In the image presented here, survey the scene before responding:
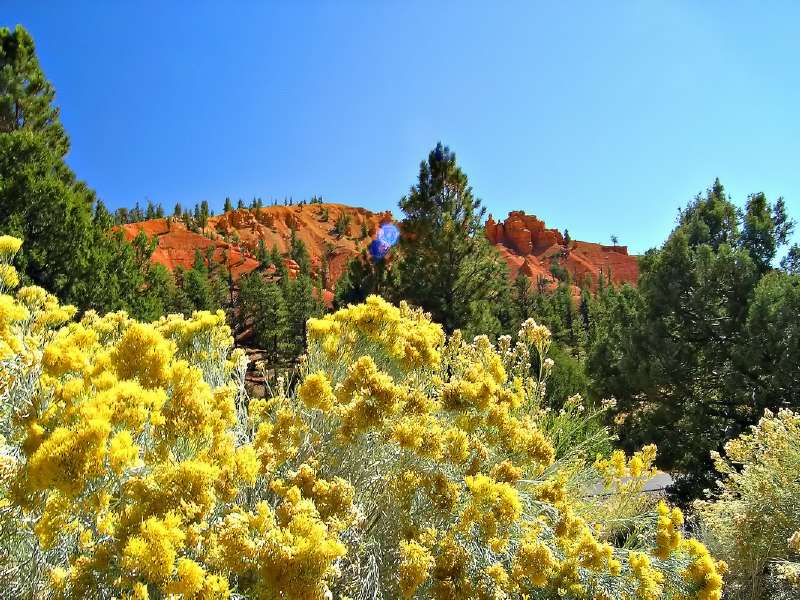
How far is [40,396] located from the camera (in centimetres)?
172

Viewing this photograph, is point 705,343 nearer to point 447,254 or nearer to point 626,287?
point 626,287

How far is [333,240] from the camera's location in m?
114

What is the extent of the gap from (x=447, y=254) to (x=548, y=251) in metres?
121

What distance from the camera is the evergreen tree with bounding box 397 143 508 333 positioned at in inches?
517

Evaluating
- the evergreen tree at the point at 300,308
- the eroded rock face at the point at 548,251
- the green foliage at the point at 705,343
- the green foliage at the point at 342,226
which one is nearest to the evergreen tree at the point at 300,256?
the green foliage at the point at 342,226

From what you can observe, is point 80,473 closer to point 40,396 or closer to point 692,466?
point 40,396

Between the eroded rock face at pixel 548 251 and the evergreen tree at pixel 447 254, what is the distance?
102 m

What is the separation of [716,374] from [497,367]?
1010 cm


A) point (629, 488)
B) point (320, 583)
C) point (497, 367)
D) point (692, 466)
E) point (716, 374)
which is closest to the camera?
point (320, 583)

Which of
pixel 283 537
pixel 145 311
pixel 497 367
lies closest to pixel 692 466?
pixel 497 367

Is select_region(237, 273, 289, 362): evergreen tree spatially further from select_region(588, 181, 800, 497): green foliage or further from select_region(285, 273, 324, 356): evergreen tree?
select_region(588, 181, 800, 497): green foliage

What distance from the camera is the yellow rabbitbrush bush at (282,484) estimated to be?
4.74 feet

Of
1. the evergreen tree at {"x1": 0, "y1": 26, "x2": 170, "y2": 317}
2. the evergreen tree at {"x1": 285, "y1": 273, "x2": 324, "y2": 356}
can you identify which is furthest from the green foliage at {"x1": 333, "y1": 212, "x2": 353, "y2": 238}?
the evergreen tree at {"x1": 0, "y1": 26, "x2": 170, "y2": 317}

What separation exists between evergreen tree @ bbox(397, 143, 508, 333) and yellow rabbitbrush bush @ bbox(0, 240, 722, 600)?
9987 mm
